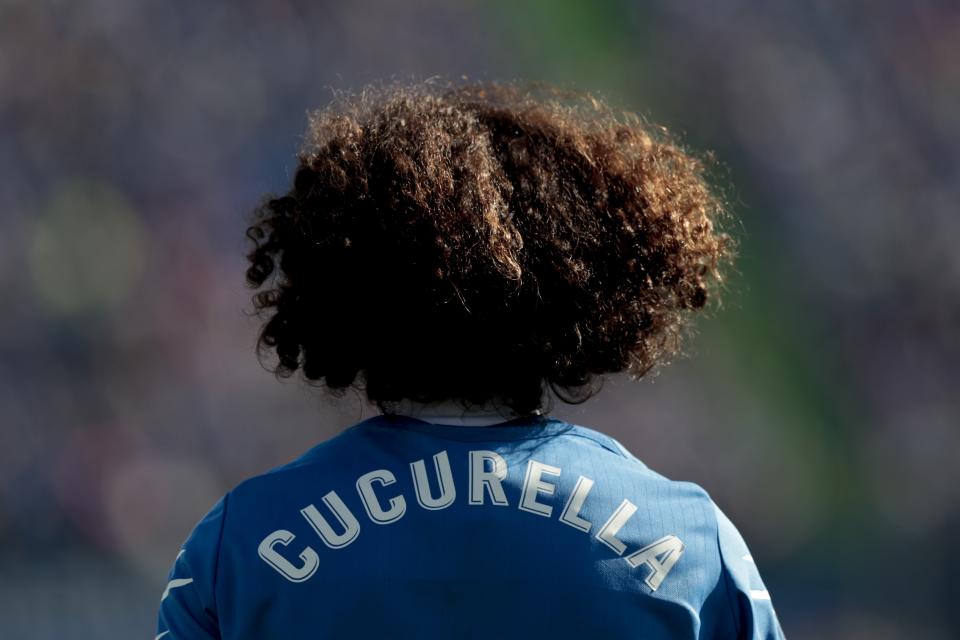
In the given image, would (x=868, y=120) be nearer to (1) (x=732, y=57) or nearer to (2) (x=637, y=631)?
(1) (x=732, y=57)

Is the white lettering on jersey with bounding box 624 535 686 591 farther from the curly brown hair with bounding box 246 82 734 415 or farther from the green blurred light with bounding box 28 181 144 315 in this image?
the green blurred light with bounding box 28 181 144 315

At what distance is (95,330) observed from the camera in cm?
372

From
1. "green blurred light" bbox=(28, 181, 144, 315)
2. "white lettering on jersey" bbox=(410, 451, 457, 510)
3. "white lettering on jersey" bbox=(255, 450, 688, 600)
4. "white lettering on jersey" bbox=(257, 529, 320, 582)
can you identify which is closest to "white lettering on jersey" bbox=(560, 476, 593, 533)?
"white lettering on jersey" bbox=(255, 450, 688, 600)

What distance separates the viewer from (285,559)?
3.40ft

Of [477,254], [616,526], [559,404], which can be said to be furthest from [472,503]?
[559,404]

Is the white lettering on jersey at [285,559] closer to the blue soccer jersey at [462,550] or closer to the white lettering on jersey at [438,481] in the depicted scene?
the blue soccer jersey at [462,550]

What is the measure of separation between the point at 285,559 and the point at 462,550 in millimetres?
163

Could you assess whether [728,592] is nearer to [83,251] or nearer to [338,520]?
[338,520]

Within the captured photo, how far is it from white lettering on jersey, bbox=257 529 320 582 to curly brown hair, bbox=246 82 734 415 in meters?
0.19

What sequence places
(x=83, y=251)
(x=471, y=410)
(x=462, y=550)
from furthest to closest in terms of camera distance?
(x=83, y=251)
(x=471, y=410)
(x=462, y=550)

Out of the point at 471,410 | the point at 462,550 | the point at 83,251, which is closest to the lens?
the point at 462,550

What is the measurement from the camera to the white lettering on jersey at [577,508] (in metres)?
1.03

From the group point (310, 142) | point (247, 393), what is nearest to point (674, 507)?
point (310, 142)

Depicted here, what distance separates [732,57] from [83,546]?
275cm
